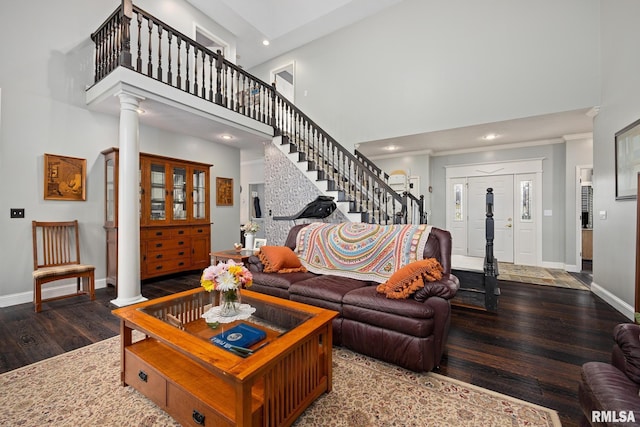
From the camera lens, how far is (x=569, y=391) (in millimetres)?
1807

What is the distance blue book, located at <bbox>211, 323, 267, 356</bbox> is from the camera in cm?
153

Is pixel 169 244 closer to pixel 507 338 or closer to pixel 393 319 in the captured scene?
pixel 393 319

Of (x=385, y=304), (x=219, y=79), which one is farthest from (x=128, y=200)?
(x=385, y=304)

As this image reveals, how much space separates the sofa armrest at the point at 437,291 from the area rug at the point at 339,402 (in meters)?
0.55

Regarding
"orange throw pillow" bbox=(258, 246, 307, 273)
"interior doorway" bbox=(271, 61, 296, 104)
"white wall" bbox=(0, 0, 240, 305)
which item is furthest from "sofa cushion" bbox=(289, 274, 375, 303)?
"interior doorway" bbox=(271, 61, 296, 104)

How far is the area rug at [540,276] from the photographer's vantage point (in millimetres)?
4448

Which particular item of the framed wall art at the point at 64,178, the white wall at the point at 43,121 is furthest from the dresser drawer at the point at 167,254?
the framed wall art at the point at 64,178

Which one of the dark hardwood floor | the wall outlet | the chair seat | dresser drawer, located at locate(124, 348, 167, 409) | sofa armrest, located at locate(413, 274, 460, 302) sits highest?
the wall outlet

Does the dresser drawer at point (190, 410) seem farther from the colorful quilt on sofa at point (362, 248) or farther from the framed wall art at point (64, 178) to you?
the framed wall art at point (64, 178)

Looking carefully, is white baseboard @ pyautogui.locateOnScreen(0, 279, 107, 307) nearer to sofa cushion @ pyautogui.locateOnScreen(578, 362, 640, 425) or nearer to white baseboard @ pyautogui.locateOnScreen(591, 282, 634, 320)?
sofa cushion @ pyautogui.locateOnScreen(578, 362, 640, 425)

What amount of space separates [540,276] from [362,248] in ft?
13.4

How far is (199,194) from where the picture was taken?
17.7 ft

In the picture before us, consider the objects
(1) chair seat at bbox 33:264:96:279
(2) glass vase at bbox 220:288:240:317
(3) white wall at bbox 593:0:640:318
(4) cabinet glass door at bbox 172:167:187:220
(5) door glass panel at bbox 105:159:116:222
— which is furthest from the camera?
(4) cabinet glass door at bbox 172:167:187:220

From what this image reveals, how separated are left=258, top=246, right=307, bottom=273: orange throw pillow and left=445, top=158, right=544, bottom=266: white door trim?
495 centimetres
